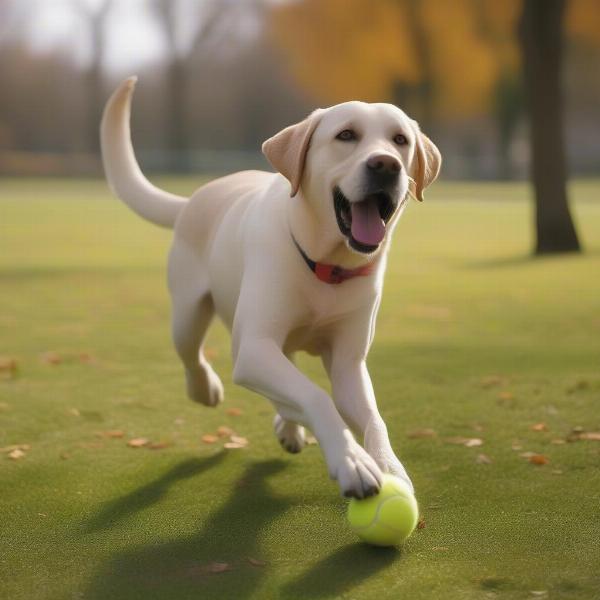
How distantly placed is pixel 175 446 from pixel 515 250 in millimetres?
11346

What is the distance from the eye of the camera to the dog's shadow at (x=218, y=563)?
322cm

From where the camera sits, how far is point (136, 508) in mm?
4113

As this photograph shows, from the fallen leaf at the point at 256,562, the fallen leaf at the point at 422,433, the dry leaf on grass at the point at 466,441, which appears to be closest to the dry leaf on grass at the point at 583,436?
the dry leaf on grass at the point at 466,441

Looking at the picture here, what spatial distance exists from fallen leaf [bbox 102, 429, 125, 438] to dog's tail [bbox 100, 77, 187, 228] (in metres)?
1.19

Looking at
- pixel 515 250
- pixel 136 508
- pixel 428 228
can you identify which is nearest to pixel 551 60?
pixel 515 250

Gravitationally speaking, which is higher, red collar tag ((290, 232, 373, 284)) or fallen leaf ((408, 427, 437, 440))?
red collar tag ((290, 232, 373, 284))

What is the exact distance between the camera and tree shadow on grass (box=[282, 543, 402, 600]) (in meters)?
3.21

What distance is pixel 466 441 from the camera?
5.09 m

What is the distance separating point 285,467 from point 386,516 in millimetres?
1292

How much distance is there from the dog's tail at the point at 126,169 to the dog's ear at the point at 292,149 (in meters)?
1.78

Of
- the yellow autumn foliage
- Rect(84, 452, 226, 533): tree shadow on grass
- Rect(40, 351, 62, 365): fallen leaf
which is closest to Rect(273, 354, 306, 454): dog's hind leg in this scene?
Rect(84, 452, 226, 533): tree shadow on grass

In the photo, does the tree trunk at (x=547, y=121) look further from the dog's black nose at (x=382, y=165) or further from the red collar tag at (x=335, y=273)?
the dog's black nose at (x=382, y=165)

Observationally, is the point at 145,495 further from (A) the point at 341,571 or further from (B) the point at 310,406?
(A) the point at 341,571

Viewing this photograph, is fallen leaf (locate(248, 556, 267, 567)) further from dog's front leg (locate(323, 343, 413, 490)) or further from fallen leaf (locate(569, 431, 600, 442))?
fallen leaf (locate(569, 431, 600, 442))
